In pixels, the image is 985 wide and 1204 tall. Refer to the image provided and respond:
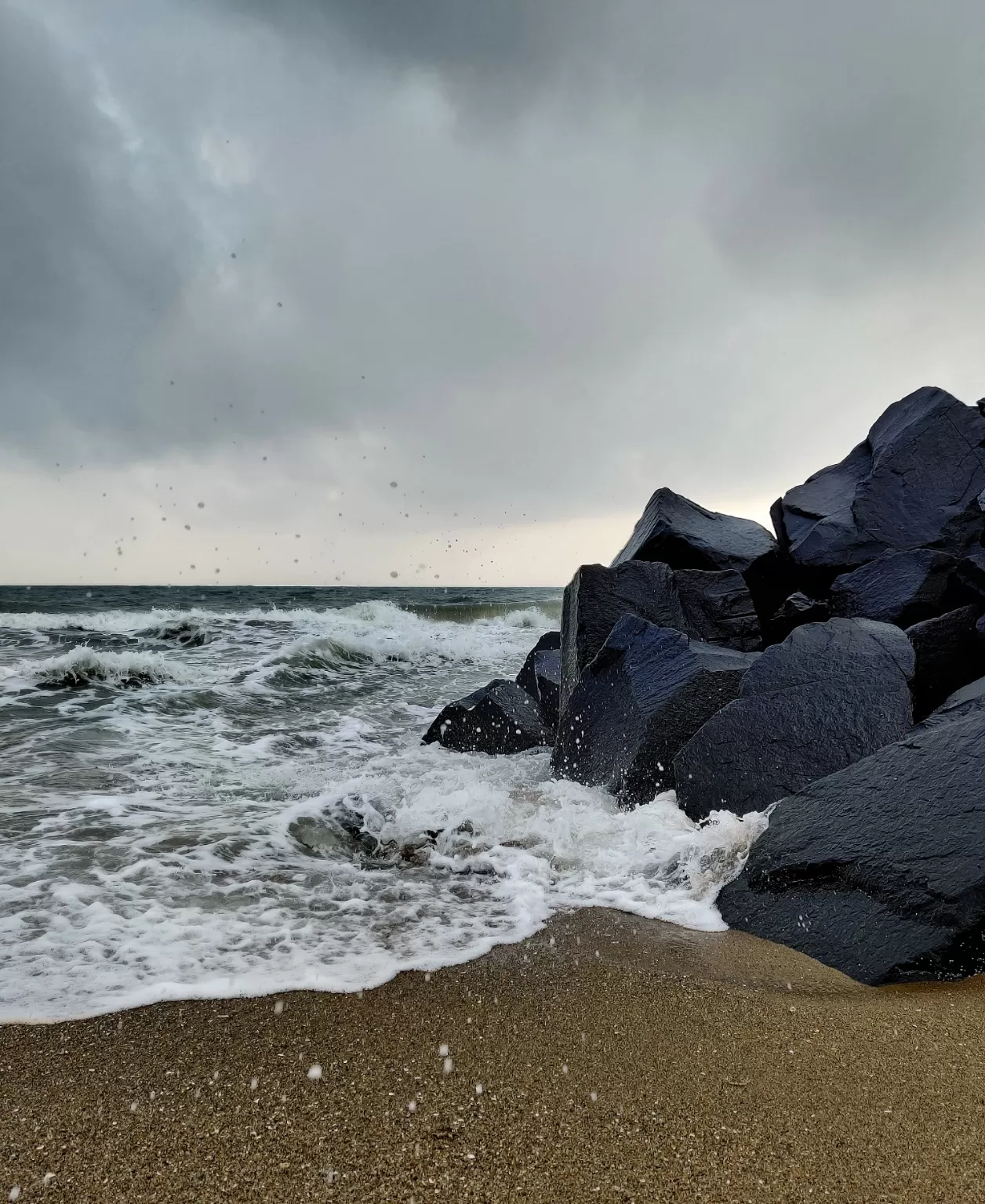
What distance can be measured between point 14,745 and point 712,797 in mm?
5949

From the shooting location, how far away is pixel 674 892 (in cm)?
305

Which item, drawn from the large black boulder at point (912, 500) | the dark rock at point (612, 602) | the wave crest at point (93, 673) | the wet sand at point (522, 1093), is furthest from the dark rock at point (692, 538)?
the wave crest at point (93, 673)

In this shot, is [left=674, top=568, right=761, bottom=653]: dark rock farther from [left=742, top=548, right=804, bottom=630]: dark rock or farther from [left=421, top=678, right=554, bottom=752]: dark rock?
[left=421, top=678, right=554, bottom=752]: dark rock

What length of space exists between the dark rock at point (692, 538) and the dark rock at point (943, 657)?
210cm

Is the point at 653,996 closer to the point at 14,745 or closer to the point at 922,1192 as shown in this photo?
the point at 922,1192

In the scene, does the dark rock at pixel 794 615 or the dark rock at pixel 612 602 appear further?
the dark rock at pixel 794 615

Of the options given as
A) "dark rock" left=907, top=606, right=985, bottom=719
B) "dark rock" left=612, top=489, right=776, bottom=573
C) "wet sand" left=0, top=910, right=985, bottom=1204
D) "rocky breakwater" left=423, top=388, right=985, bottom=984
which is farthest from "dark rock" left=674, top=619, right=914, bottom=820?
"dark rock" left=612, top=489, right=776, bottom=573

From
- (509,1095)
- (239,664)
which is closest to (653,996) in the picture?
(509,1095)

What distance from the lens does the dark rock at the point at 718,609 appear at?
18.0 feet

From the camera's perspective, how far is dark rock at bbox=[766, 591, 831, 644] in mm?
5602

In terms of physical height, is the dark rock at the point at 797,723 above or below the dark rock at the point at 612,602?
below

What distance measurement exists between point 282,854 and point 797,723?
280 centimetres

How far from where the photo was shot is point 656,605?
5.38 metres

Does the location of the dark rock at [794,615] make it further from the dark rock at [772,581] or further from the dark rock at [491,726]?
the dark rock at [491,726]
